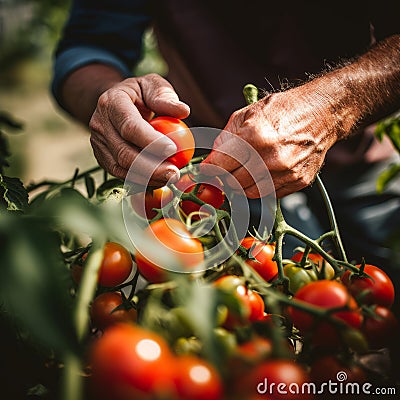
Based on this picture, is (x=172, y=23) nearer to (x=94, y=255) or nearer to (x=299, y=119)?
(x=299, y=119)

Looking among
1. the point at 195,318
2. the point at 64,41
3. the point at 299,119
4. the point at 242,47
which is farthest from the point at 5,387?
the point at 64,41

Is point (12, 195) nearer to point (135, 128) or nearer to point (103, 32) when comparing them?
point (135, 128)

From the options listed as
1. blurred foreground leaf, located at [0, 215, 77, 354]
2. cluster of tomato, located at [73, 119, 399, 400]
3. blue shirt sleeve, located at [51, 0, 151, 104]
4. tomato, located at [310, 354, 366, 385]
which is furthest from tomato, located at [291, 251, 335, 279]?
blue shirt sleeve, located at [51, 0, 151, 104]

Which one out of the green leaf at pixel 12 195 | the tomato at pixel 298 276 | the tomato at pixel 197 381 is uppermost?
the green leaf at pixel 12 195

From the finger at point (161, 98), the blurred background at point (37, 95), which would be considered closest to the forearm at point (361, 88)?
the finger at point (161, 98)

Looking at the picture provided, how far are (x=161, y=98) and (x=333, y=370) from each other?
50 cm

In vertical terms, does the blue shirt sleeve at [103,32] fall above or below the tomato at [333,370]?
above

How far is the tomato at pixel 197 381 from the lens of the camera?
380mm

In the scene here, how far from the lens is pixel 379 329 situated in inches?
21.3

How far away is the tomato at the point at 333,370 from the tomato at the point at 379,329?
0.05m

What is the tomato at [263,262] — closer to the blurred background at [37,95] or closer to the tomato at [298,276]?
the tomato at [298,276]

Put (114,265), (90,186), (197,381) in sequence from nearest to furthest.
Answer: (197,381)
(114,265)
(90,186)

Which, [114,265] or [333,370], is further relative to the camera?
[114,265]

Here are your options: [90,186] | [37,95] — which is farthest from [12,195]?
[37,95]
